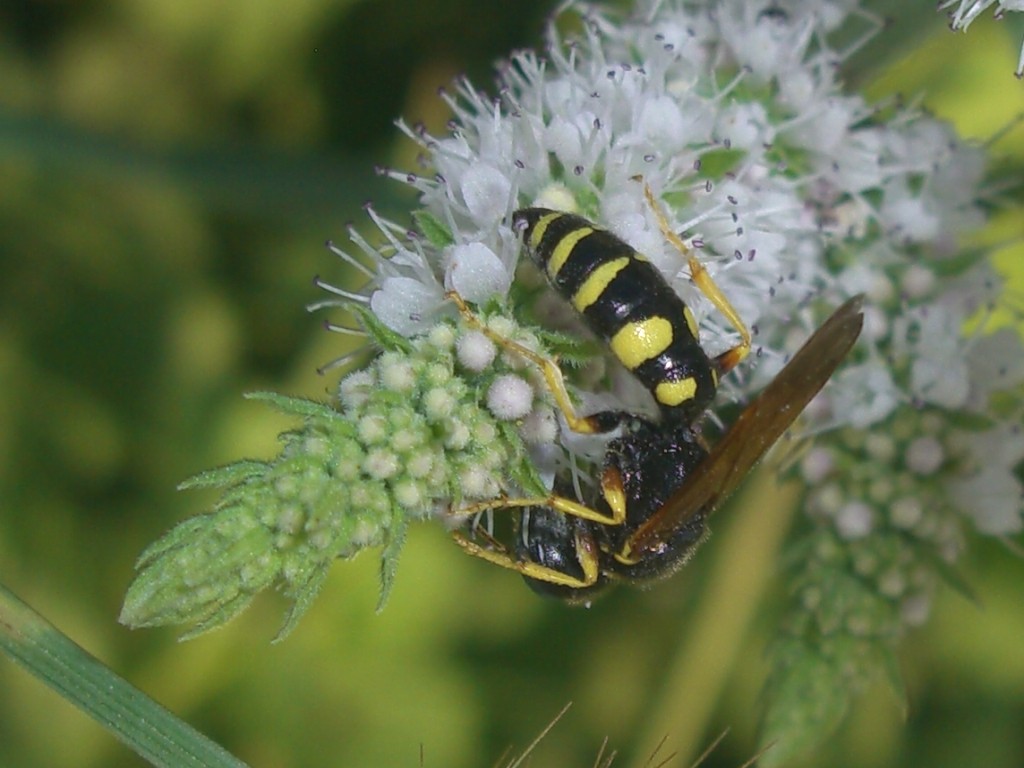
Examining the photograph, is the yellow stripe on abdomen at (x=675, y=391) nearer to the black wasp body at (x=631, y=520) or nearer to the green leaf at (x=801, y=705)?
the black wasp body at (x=631, y=520)

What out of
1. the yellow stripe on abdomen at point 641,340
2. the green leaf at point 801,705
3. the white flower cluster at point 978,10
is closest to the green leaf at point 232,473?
the yellow stripe on abdomen at point 641,340

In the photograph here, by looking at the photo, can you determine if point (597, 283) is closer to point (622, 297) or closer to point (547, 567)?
point (622, 297)

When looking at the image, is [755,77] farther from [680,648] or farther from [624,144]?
[680,648]

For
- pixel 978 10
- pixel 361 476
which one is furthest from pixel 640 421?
pixel 978 10

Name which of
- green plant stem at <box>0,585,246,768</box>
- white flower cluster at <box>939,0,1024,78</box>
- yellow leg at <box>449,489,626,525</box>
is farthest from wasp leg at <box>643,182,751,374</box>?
green plant stem at <box>0,585,246,768</box>

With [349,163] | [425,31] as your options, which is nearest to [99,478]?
[349,163]
